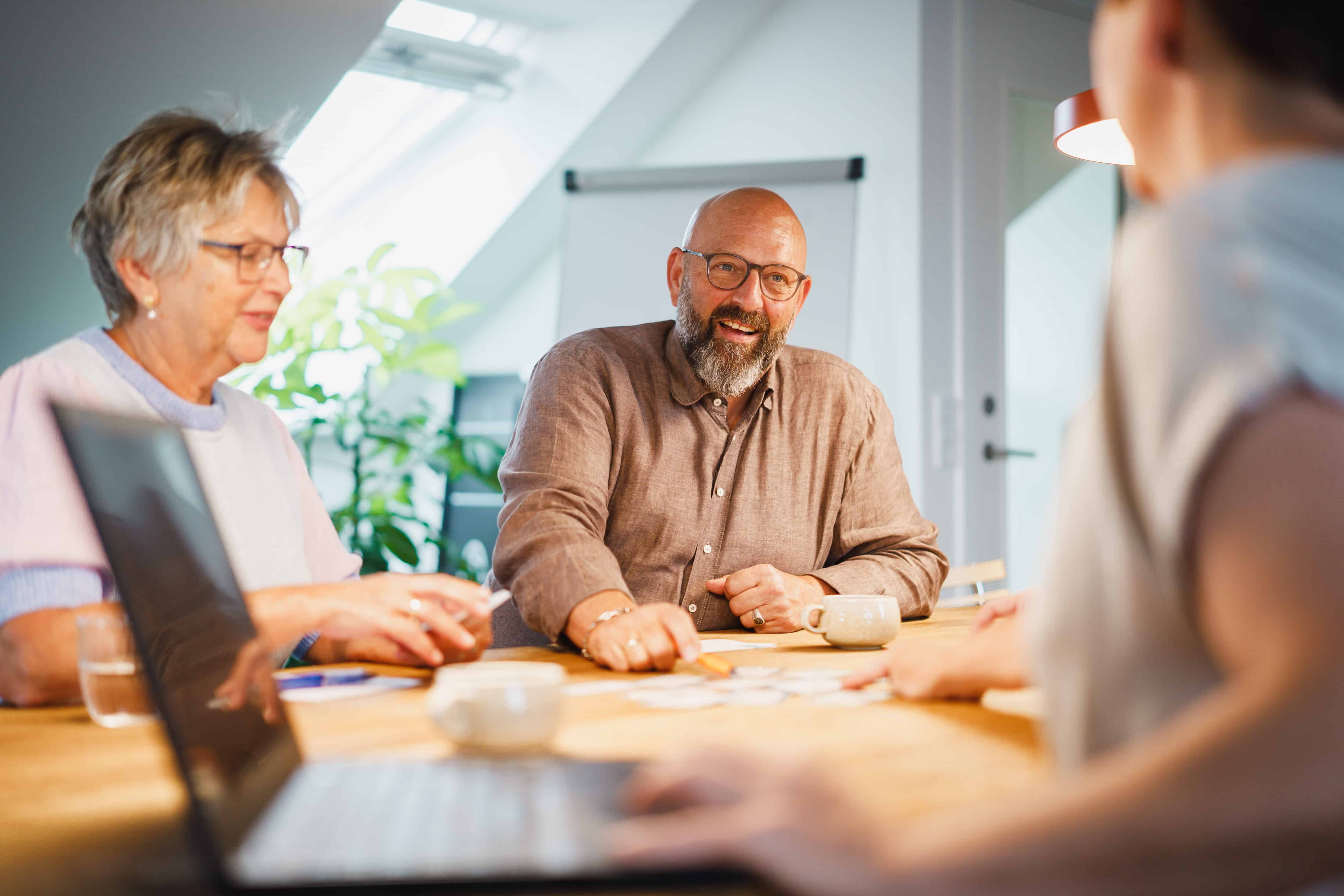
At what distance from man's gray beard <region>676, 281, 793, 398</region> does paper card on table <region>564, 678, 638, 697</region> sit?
95 cm

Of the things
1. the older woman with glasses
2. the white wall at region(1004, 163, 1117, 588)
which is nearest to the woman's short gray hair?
the older woman with glasses

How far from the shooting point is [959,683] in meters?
0.96

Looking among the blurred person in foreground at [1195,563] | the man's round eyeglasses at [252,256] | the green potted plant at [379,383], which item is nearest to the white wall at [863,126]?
the green potted plant at [379,383]

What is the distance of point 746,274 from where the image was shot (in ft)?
6.69

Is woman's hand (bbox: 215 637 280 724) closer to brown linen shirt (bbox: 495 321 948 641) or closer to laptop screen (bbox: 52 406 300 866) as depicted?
laptop screen (bbox: 52 406 300 866)

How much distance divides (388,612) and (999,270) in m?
2.93

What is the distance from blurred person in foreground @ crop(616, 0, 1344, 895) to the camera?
32cm

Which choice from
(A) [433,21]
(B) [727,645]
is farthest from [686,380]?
(A) [433,21]

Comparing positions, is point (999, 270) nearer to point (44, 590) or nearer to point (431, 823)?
point (44, 590)

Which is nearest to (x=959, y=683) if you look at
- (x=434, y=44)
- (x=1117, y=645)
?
(x=1117, y=645)

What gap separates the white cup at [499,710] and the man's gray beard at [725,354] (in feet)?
4.04

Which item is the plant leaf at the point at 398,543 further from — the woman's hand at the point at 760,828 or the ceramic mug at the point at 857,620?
the woman's hand at the point at 760,828

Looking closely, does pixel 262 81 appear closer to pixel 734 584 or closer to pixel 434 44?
pixel 434 44

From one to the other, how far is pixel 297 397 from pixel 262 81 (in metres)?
1.22
